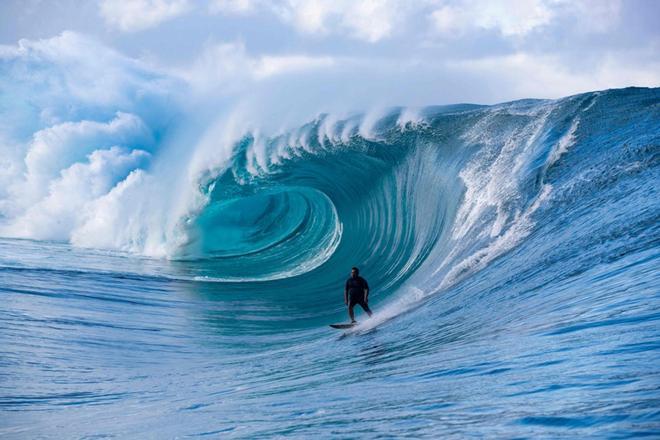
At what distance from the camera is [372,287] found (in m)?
12.9

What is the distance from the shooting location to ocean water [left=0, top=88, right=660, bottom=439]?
449 centimetres

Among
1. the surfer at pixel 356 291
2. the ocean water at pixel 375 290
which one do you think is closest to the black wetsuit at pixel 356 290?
the surfer at pixel 356 291

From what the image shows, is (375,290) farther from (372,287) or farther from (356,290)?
(356,290)

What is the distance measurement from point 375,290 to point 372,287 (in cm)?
33

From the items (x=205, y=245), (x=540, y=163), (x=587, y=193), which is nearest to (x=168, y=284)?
(x=205, y=245)

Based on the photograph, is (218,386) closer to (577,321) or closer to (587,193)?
(577,321)

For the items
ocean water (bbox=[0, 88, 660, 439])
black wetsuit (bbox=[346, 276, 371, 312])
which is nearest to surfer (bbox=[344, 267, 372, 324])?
black wetsuit (bbox=[346, 276, 371, 312])

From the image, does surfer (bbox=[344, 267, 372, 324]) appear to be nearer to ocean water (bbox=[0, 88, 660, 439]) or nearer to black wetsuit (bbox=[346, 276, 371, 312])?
black wetsuit (bbox=[346, 276, 371, 312])

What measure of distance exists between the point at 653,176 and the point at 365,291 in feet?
12.2

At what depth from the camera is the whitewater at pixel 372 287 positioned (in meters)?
4.52

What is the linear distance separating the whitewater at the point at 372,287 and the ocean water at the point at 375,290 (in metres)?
0.04

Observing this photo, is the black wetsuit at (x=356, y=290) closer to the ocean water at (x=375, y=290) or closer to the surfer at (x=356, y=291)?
the surfer at (x=356, y=291)

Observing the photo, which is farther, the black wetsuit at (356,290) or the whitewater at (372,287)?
the black wetsuit at (356,290)

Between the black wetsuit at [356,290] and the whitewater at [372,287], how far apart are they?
14.2 inches
